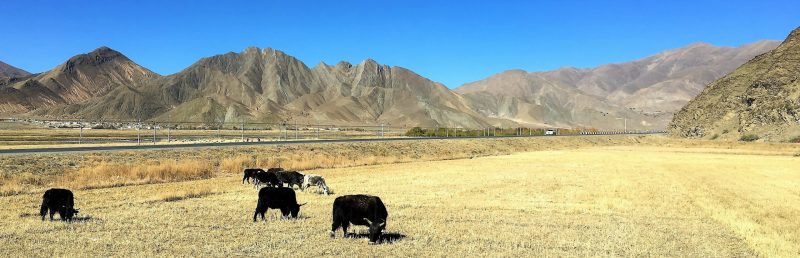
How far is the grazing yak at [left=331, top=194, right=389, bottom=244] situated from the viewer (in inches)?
536

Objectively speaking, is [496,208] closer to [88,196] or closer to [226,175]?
[88,196]

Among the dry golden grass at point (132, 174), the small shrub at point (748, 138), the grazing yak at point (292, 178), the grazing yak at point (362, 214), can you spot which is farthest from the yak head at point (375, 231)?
the small shrub at point (748, 138)

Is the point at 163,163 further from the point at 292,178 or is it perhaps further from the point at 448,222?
the point at 448,222

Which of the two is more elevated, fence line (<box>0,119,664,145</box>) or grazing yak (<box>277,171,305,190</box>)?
fence line (<box>0,119,664,145</box>)

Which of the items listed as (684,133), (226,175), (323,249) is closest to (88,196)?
(226,175)

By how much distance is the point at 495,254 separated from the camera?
1280cm

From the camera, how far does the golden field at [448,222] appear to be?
1330 centimetres

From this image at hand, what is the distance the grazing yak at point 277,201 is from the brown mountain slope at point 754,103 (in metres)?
96.6

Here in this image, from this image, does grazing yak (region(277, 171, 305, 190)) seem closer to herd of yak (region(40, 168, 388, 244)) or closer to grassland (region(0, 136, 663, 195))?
grassland (region(0, 136, 663, 195))

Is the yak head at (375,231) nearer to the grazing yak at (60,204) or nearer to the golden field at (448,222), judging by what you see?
the golden field at (448,222)

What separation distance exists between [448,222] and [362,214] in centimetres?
393

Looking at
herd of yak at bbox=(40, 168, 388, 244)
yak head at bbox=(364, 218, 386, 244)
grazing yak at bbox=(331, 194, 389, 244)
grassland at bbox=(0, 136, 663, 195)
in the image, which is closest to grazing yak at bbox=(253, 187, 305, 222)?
herd of yak at bbox=(40, 168, 388, 244)

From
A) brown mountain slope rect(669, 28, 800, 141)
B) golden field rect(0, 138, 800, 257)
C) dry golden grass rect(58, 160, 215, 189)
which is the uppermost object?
brown mountain slope rect(669, 28, 800, 141)

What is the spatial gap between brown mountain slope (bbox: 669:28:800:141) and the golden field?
80.4 meters
